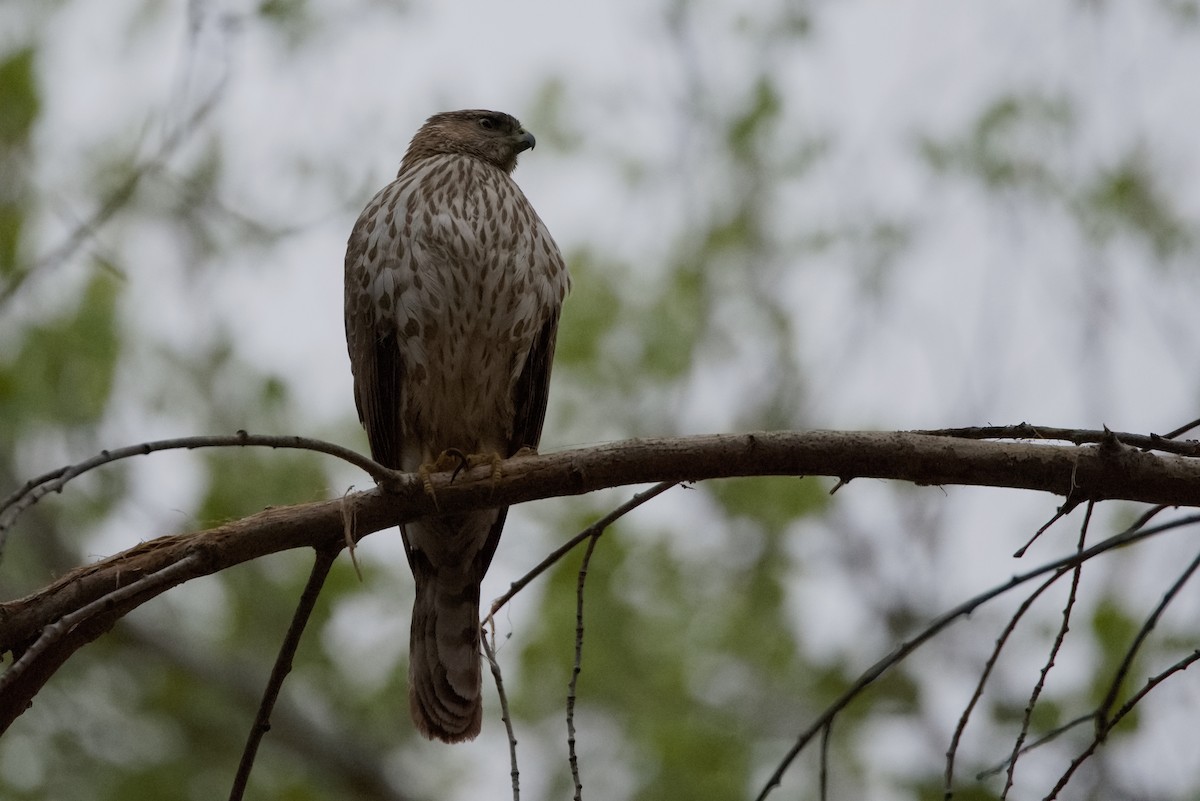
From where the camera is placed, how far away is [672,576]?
874 centimetres

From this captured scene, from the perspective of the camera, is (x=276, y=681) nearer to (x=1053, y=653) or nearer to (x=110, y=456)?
(x=110, y=456)

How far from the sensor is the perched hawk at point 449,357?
4.30 m

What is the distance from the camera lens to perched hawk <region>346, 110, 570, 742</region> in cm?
430

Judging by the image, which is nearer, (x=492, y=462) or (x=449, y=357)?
(x=492, y=462)

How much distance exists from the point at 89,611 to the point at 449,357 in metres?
2.07

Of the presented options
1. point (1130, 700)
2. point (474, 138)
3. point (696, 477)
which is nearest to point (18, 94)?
point (474, 138)

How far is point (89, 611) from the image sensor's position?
7.84 feet

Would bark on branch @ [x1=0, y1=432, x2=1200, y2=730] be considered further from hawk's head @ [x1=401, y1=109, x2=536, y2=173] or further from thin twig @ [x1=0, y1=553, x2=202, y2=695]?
hawk's head @ [x1=401, y1=109, x2=536, y2=173]

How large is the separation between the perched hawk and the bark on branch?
1.27 metres

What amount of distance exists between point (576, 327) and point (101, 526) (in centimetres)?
314

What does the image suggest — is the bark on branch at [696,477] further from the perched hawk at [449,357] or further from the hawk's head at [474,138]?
the hawk's head at [474,138]

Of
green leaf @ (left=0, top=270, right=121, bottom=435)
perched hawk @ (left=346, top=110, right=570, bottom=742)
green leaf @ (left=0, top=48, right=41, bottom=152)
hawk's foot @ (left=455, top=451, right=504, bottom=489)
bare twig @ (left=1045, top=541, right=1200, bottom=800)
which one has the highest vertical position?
green leaf @ (left=0, top=48, right=41, bottom=152)

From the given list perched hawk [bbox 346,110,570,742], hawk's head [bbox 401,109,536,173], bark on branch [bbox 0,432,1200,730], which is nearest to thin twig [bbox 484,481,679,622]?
bark on branch [bbox 0,432,1200,730]

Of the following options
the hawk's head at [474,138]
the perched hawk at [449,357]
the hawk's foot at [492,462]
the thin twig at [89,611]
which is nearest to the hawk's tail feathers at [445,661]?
the perched hawk at [449,357]
